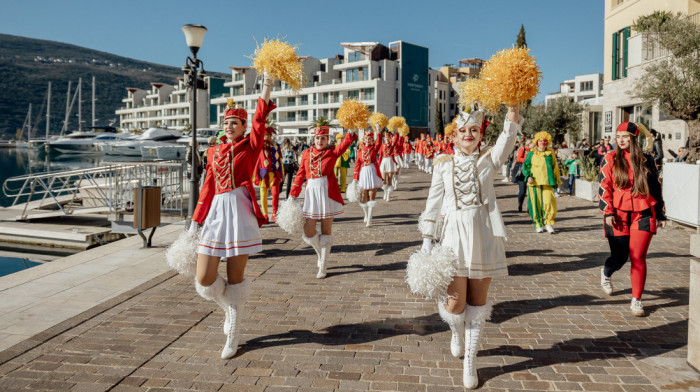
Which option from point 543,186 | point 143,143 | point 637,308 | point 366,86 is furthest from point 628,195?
point 366,86

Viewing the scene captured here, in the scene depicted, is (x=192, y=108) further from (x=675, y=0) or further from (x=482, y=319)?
(x=675, y=0)

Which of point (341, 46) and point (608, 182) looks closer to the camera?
point (608, 182)

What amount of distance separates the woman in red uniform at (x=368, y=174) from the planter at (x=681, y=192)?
6.11m

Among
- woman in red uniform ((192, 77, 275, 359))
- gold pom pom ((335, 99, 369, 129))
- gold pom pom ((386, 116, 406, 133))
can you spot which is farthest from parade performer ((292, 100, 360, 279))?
gold pom pom ((386, 116, 406, 133))

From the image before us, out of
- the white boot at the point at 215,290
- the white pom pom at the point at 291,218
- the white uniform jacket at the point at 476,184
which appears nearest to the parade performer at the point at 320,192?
the white pom pom at the point at 291,218

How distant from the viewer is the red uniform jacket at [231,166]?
14.9ft

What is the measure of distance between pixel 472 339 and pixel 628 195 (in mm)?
2828

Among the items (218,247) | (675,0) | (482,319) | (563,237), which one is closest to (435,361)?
(482,319)

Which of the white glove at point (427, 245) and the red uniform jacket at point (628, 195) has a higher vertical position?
the red uniform jacket at point (628, 195)

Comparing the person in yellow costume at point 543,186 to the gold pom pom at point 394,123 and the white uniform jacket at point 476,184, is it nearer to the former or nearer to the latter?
the white uniform jacket at point 476,184

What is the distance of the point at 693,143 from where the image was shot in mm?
15711

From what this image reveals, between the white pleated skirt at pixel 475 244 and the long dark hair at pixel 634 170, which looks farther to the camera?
the long dark hair at pixel 634 170

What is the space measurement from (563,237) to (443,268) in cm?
739

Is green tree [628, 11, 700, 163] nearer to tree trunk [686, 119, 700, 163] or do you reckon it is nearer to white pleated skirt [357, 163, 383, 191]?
tree trunk [686, 119, 700, 163]
